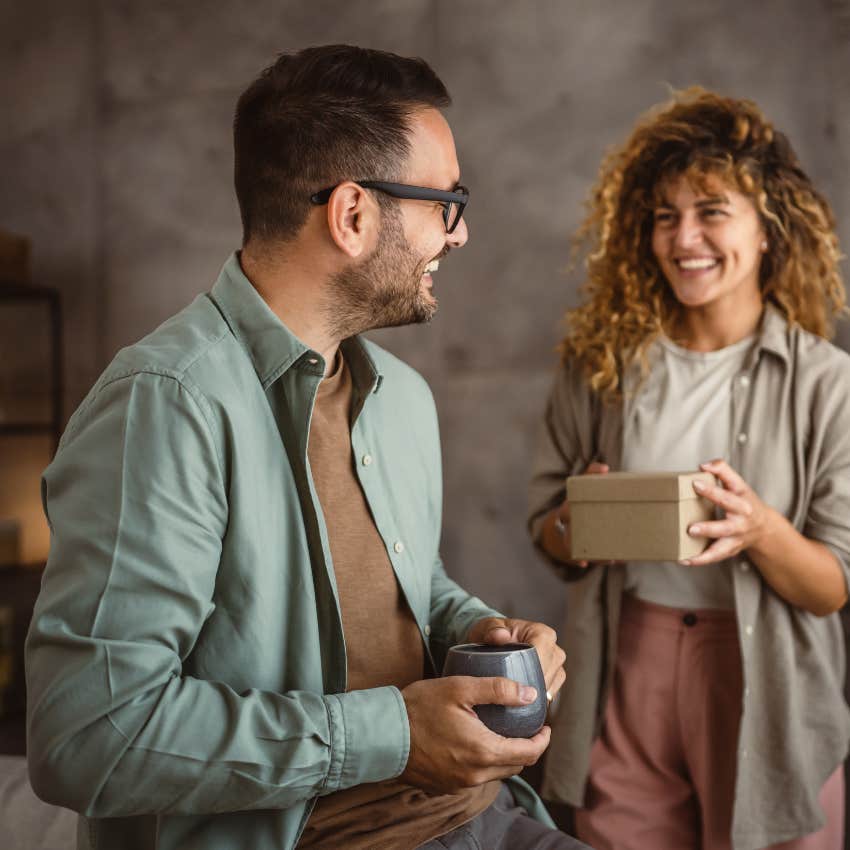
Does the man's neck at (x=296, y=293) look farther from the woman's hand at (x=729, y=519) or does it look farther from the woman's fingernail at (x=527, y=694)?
the woman's hand at (x=729, y=519)

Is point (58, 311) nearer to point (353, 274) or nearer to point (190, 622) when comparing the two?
point (353, 274)

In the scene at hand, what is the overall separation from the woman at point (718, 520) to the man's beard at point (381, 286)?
2.40 feet

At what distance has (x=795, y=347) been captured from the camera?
1.95 m

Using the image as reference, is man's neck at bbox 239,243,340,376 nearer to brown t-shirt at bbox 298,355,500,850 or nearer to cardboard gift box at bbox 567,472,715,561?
brown t-shirt at bbox 298,355,500,850

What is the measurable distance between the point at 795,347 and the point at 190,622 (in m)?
1.42

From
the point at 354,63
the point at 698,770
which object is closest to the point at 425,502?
the point at 354,63

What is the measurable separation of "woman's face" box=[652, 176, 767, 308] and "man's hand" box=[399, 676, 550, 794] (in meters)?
1.20

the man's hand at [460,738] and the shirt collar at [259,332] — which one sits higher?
the shirt collar at [259,332]

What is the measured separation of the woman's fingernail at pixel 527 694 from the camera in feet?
3.34

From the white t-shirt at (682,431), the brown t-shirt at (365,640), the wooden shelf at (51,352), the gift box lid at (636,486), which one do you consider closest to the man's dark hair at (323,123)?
the brown t-shirt at (365,640)

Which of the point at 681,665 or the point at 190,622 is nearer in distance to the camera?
the point at 190,622

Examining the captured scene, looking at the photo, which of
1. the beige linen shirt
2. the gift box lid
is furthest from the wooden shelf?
the gift box lid

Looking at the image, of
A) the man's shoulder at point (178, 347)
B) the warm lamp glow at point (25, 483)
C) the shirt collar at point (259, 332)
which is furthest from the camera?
the warm lamp glow at point (25, 483)

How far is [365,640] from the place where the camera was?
1.23 m
